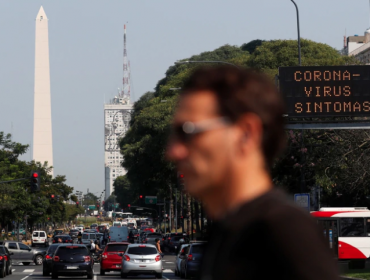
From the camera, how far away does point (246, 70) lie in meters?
2.03

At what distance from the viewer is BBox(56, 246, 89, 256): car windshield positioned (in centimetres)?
3183

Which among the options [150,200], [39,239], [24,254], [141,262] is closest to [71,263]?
[141,262]

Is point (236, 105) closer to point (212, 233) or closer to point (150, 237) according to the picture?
point (212, 233)

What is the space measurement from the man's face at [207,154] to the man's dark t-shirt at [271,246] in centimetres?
14

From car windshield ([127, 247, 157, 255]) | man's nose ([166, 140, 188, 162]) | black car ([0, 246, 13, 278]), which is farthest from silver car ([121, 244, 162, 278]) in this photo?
man's nose ([166, 140, 188, 162])

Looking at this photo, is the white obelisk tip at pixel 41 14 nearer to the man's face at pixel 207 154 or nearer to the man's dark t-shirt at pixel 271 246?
the man's face at pixel 207 154

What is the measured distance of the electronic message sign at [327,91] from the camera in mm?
22188

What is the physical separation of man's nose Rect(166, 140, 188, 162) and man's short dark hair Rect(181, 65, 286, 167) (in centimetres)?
14

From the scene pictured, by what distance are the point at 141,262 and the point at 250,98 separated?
3058 centimetres

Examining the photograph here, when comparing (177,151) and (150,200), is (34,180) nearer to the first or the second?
(177,151)

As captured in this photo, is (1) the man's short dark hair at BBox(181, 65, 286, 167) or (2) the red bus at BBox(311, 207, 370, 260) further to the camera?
(2) the red bus at BBox(311, 207, 370, 260)

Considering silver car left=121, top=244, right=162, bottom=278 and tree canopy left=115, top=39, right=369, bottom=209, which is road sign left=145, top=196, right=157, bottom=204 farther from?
silver car left=121, top=244, right=162, bottom=278

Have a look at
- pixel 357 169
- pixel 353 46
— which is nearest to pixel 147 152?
pixel 357 169

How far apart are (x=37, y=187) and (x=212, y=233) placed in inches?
1604
